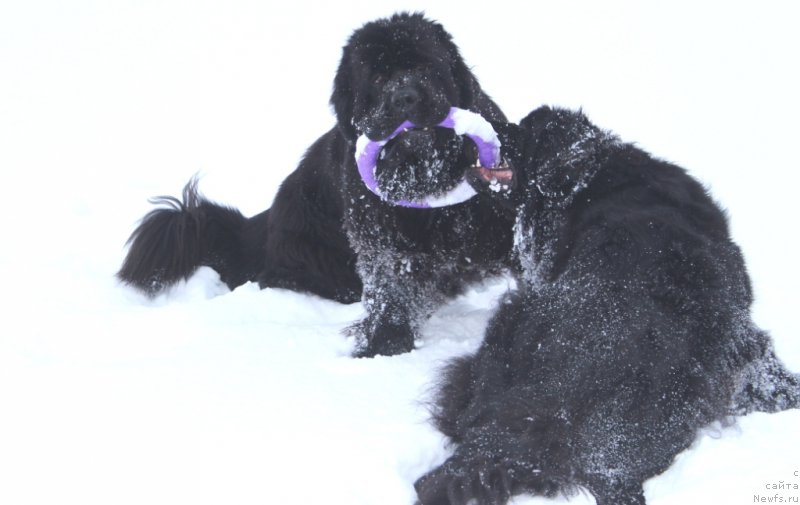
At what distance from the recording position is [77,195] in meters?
5.69

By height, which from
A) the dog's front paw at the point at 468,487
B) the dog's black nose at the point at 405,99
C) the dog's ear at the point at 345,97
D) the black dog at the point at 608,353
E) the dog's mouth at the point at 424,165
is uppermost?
the dog's ear at the point at 345,97

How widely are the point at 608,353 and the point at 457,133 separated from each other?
1.44 m

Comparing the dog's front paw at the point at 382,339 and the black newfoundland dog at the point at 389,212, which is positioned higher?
the black newfoundland dog at the point at 389,212

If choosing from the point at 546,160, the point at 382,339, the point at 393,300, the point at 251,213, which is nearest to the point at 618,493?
the point at 546,160

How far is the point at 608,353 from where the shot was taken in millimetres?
2342

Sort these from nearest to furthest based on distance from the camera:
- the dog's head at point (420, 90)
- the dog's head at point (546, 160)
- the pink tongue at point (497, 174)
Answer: the dog's head at point (546, 160) → the pink tongue at point (497, 174) → the dog's head at point (420, 90)

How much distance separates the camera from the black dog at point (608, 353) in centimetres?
223

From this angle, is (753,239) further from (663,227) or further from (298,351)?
(298,351)

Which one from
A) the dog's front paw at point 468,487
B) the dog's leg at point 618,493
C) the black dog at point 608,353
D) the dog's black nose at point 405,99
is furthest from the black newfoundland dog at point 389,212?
the dog's leg at point 618,493

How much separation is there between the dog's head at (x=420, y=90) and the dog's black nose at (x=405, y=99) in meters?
0.06

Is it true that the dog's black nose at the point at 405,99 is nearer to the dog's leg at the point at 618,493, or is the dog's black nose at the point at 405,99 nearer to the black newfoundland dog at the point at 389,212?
the black newfoundland dog at the point at 389,212

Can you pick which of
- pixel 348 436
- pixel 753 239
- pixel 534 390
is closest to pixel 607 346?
pixel 534 390

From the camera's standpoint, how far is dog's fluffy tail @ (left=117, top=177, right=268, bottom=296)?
4320mm

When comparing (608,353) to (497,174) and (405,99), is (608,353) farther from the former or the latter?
(405,99)
